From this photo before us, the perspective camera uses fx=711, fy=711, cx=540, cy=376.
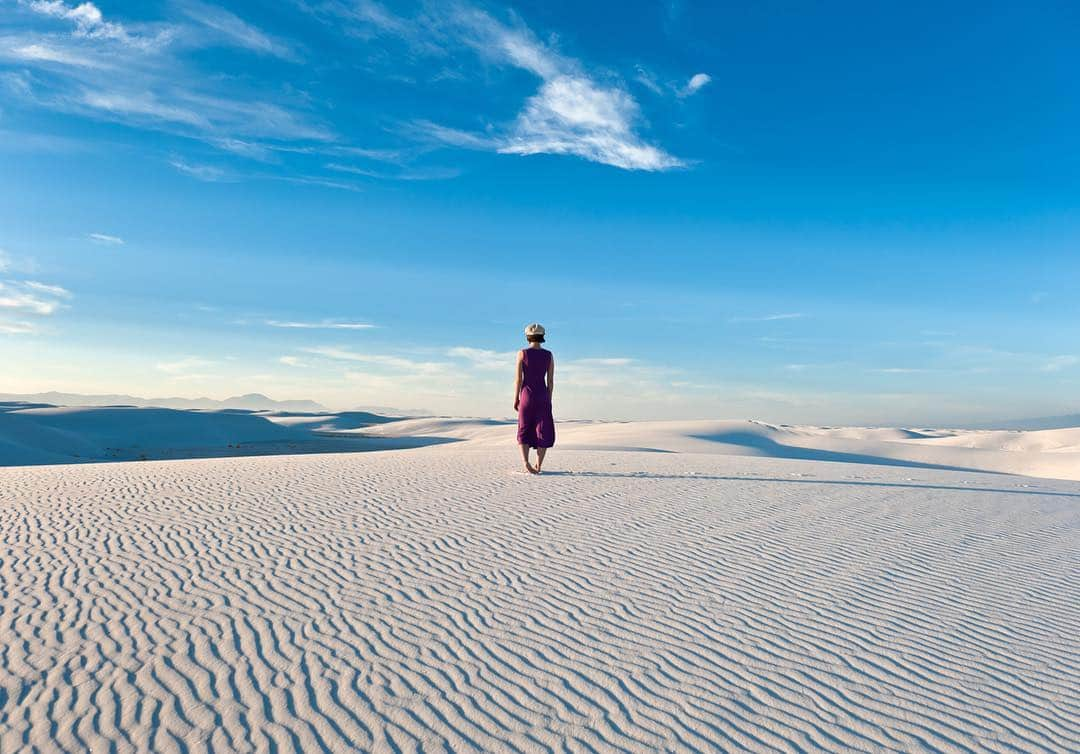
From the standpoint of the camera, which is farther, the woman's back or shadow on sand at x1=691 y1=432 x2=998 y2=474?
shadow on sand at x1=691 y1=432 x2=998 y2=474

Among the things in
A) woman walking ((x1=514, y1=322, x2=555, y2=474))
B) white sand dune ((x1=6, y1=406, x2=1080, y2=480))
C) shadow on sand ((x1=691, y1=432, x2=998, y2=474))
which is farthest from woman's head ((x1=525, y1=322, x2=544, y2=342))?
shadow on sand ((x1=691, y1=432, x2=998, y2=474))

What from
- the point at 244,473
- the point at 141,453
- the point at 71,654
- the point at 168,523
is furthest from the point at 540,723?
the point at 141,453

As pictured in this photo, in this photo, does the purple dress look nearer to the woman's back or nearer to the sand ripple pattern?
the woman's back

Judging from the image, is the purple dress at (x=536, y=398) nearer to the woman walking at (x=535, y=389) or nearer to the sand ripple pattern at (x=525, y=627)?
the woman walking at (x=535, y=389)

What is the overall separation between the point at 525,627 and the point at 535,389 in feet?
Answer: 19.3

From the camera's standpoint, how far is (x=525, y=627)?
4.30m

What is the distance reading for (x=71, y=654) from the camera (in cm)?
373

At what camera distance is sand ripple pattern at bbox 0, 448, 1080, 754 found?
3.21m

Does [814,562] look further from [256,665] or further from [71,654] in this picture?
[71,654]

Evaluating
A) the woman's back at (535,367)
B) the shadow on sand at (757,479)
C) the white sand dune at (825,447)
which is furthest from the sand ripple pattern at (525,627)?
the white sand dune at (825,447)

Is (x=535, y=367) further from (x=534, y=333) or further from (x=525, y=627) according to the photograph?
(x=525, y=627)

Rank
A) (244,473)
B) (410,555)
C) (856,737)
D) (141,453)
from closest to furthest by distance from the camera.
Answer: (856,737) → (410,555) → (244,473) → (141,453)

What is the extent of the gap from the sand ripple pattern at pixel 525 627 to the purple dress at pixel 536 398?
1995mm

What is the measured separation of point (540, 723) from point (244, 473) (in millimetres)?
8622
